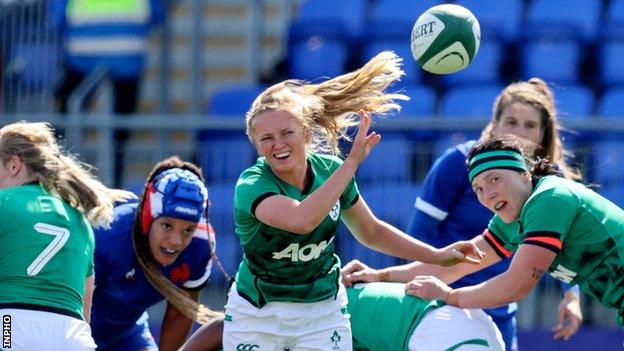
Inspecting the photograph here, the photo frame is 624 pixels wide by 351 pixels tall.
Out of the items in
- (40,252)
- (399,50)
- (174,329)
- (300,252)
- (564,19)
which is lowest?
(174,329)

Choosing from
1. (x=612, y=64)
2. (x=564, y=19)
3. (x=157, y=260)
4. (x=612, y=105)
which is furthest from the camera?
(x=564, y=19)

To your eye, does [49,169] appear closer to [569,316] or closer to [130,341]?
[130,341]

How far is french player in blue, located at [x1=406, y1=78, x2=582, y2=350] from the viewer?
21.3 ft

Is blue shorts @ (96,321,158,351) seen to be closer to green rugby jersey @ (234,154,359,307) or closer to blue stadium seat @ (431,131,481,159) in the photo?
green rugby jersey @ (234,154,359,307)

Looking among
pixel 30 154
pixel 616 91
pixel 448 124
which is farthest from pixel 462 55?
pixel 616 91

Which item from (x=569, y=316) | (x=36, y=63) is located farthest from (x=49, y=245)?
(x=36, y=63)

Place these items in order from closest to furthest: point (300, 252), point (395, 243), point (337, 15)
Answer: point (300, 252), point (395, 243), point (337, 15)

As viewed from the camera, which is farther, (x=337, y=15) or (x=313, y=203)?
(x=337, y=15)

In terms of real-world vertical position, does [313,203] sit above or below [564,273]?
above

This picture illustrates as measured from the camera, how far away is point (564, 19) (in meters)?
11.1

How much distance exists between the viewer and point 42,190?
18.0 feet

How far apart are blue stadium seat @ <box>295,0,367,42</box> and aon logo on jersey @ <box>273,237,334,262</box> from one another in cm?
617

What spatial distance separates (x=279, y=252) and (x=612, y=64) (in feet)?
20.8

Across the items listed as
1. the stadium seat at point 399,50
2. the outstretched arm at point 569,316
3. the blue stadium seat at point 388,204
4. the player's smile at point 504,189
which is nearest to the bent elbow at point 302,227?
the player's smile at point 504,189
